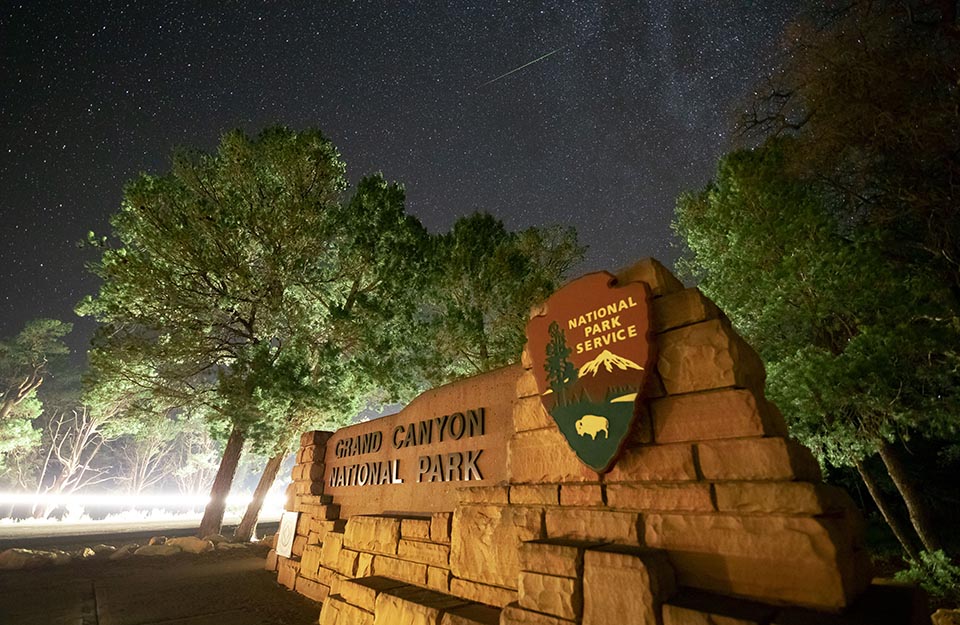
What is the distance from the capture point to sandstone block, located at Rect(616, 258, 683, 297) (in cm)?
299

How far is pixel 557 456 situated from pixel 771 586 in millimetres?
1434

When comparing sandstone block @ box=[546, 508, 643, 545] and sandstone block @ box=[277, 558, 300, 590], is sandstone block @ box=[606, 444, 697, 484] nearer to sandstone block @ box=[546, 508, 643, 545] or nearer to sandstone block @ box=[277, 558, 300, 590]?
sandstone block @ box=[546, 508, 643, 545]

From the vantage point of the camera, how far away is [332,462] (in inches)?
275

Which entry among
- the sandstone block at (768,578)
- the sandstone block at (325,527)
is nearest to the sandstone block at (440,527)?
the sandstone block at (768,578)

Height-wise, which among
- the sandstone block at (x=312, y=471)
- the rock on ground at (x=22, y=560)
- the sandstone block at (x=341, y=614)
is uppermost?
the sandstone block at (x=312, y=471)

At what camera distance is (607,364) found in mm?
2982

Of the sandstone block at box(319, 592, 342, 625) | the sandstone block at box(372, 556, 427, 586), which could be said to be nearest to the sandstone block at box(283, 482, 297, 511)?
the sandstone block at box(319, 592, 342, 625)

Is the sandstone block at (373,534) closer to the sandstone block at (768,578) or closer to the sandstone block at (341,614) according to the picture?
the sandstone block at (341,614)

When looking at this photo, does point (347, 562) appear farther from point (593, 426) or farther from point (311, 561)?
point (593, 426)

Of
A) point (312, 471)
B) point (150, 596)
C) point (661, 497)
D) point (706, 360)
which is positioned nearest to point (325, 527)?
point (312, 471)

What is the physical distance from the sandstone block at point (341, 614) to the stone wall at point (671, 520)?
0.93ft

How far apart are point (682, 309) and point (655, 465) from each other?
3.30 feet

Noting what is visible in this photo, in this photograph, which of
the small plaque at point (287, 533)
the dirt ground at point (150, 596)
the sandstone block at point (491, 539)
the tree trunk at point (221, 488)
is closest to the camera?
the sandstone block at point (491, 539)

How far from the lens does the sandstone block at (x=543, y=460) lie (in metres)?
3.13
